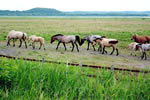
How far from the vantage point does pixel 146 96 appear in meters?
5.46

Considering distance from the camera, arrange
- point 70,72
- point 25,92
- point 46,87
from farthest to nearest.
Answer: point 70,72, point 46,87, point 25,92

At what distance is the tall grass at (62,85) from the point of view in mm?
5316

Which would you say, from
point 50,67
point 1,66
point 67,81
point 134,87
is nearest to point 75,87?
point 67,81

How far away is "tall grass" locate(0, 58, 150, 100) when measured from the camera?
5.32 metres

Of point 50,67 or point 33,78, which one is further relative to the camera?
point 50,67

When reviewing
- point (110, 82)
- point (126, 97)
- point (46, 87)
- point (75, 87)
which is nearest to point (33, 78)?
point (46, 87)

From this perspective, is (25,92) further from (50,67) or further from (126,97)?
(126,97)

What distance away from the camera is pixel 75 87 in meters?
5.54

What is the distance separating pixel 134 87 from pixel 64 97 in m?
2.12

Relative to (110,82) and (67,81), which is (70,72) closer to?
(67,81)

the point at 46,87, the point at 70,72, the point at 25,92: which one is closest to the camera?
the point at 25,92

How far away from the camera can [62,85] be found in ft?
18.9

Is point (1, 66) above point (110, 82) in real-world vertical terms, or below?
above

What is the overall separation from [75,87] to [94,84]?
1.98 feet
